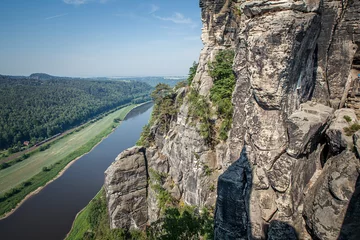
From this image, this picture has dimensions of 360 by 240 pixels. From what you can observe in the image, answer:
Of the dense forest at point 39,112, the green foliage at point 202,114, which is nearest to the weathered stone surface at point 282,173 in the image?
the green foliage at point 202,114

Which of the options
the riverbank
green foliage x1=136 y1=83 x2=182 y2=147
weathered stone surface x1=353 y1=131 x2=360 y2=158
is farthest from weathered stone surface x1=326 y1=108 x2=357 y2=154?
the riverbank

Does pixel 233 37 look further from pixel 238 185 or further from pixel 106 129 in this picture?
pixel 106 129

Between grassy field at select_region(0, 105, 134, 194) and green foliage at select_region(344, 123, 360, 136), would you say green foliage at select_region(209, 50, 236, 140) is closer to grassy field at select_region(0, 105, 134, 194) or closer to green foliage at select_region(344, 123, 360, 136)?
green foliage at select_region(344, 123, 360, 136)

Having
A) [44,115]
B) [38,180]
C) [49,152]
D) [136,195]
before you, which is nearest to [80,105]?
[44,115]

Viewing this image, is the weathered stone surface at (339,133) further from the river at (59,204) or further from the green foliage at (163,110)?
the river at (59,204)

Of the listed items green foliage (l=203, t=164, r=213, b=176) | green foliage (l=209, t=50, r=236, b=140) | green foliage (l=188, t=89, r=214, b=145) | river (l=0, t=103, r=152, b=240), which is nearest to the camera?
green foliage (l=209, t=50, r=236, b=140)
